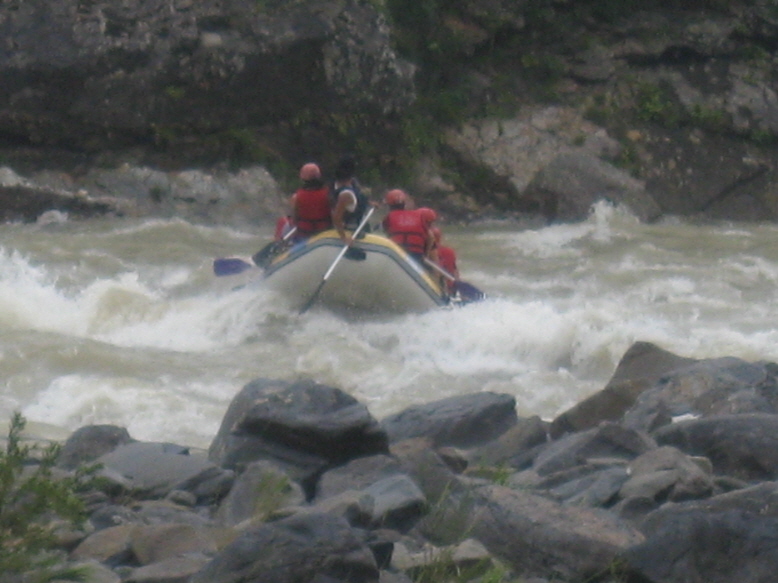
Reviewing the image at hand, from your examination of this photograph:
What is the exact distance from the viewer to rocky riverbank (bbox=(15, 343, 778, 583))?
322 cm

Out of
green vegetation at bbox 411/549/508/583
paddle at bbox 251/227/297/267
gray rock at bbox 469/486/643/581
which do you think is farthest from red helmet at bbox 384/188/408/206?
green vegetation at bbox 411/549/508/583

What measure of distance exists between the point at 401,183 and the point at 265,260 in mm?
5999

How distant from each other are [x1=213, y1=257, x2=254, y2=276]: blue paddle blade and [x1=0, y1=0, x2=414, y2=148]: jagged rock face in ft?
15.6

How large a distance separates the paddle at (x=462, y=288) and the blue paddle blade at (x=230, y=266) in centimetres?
154

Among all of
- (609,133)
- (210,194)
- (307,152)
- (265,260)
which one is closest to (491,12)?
(609,133)

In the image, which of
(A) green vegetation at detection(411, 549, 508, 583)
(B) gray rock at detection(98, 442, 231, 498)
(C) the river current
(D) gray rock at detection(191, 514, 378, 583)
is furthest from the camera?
(C) the river current

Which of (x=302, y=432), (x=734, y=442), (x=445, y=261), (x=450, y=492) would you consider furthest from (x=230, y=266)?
(x=450, y=492)

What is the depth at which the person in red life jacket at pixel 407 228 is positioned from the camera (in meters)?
10.4

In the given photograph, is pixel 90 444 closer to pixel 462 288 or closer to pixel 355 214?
pixel 355 214

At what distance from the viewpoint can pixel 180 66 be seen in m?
15.3

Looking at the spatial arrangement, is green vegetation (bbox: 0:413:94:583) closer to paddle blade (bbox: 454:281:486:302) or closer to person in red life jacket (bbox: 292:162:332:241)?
person in red life jacket (bbox: 292:162:332:241)

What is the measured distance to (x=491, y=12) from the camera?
18.3m

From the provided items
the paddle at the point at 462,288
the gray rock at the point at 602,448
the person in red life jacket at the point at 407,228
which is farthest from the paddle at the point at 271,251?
the gray rock at the point at 602,448

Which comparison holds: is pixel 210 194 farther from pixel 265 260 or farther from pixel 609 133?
pixel 609 133
